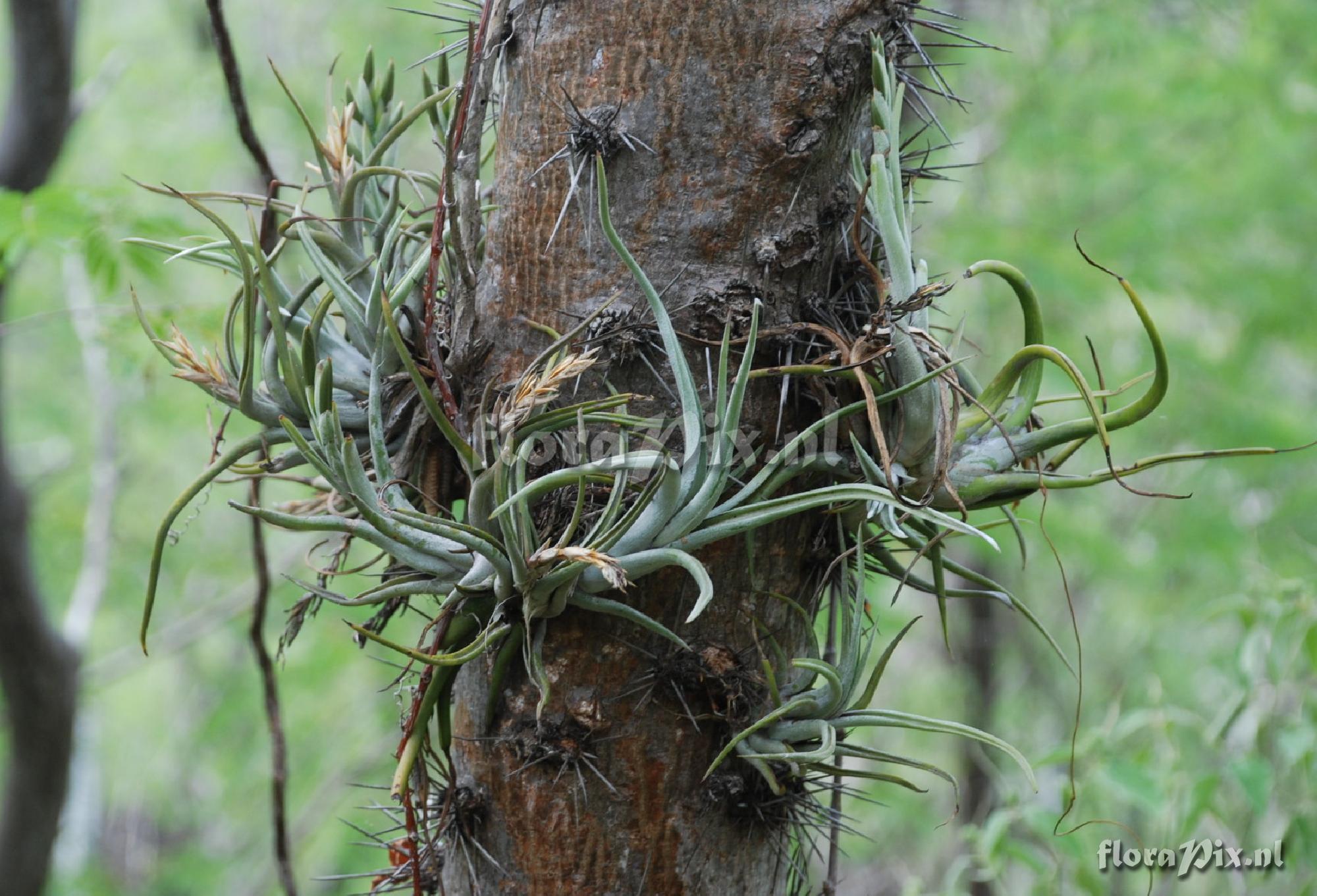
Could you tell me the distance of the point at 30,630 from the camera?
3.45 m

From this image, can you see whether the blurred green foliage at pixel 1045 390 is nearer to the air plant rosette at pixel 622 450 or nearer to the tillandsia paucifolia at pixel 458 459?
the air plant rosette at pixel 622 450

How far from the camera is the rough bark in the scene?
10.7 ft

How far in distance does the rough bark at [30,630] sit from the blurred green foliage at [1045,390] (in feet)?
1.25

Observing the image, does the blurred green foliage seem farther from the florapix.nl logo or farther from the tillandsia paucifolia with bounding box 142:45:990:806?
the tillandsia paucifolia with bounding box 142:45:990:806

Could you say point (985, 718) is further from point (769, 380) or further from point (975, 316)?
point (769, 380)

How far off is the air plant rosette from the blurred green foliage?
932 mm

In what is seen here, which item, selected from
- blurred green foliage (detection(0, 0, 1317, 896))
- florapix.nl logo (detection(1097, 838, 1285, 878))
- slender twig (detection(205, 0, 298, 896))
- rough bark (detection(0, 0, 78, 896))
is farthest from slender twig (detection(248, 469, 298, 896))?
rough bark (detection(0, 0, 78, 896))

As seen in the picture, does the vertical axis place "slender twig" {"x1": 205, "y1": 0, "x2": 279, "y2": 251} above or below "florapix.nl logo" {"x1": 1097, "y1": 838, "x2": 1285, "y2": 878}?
above

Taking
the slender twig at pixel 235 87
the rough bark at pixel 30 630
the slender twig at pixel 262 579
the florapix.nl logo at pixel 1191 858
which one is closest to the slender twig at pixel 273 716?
the slender twig at pixel 262 579

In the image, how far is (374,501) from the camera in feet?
2.90

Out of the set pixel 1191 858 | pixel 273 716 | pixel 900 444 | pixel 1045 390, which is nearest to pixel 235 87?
pixel 273 716

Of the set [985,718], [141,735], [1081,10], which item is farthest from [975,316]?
[141,735]

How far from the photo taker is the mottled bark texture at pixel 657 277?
97 centimetres

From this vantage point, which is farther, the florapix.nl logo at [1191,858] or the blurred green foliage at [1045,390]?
the blurred green foliage at [1045,390]
